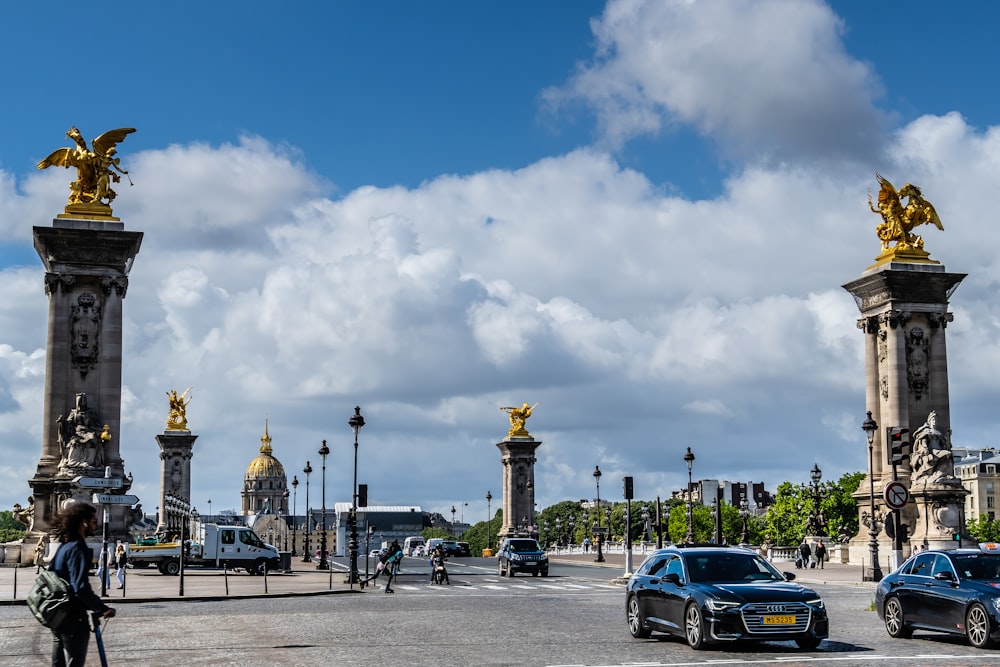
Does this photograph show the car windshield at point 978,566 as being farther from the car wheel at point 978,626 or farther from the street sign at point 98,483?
the street sign at point 98,483

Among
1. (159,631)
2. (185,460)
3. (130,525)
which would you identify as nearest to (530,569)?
(130,525)

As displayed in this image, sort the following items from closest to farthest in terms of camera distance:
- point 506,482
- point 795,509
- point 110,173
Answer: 1. point 110,173
2. point 506,482
3. point 795,509

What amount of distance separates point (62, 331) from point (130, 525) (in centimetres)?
914

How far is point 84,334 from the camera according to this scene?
57.7 meters

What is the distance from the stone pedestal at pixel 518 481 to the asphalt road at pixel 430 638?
7415 cm

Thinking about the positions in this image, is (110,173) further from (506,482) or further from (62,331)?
(506,482)

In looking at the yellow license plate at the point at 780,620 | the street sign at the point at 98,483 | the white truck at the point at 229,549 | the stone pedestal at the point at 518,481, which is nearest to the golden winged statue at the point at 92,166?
the white truck at the point at 229,549

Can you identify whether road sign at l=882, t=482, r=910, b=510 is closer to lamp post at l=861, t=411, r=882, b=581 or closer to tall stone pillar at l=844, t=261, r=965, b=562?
lamp post at l=861, t=411, r=882, b=581

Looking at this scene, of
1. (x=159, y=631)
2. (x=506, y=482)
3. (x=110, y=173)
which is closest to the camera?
(x=159, y=631)

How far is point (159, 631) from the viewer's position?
983 inches

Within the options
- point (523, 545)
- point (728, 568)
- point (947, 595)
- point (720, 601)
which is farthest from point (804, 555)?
point (720, 601)

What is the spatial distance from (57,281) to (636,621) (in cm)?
4148

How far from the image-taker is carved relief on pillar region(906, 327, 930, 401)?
2499 inches

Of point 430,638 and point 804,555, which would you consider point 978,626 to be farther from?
point 804,555
